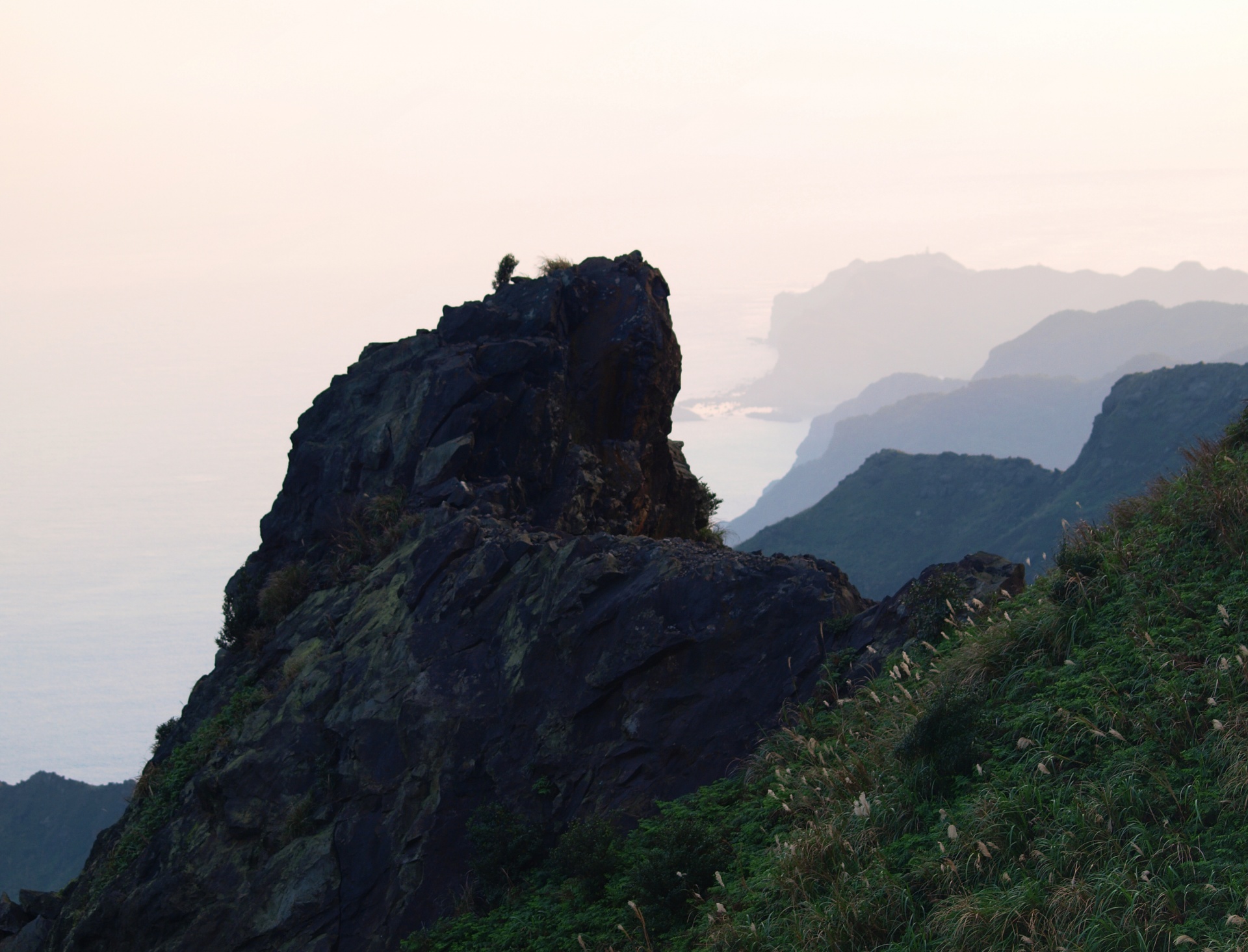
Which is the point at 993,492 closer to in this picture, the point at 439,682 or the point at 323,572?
the point at 323,572

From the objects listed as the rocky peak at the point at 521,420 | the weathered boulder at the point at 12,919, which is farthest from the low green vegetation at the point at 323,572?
the weathered boulder at the point at 12,919

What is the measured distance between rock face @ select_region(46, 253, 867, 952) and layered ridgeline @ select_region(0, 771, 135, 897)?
166 feet

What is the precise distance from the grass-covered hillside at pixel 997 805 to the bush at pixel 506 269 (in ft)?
42.9

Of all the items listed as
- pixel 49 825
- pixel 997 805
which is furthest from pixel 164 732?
pixel 49 825

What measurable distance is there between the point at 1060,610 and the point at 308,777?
10368 mm

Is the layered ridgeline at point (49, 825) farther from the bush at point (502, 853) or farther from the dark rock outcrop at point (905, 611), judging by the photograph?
the dark rock outcrop at point (905, 611)

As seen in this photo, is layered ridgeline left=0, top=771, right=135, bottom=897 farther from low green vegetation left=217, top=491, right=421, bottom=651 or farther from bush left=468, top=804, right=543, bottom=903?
bush left=468, top=804, right=543, bottom=903

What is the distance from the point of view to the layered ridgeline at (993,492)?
102 metres

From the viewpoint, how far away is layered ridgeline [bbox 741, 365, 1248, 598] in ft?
333

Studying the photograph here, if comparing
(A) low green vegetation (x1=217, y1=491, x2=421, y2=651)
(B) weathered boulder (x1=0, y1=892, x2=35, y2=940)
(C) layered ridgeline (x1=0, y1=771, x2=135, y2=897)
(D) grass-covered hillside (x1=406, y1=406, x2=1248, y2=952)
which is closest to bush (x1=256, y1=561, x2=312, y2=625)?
(A) low green vegetation (x1=217, y1=491, x2=421, y2=651)

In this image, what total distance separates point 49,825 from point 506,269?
210ft

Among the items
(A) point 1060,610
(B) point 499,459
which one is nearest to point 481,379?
(B) point 499,459

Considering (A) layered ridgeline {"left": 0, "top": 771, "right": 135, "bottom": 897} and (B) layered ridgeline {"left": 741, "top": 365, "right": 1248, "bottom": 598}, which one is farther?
(B) layered ridgeline {"left": 741, "top": 365, "right": 1248, "bottom": 598}

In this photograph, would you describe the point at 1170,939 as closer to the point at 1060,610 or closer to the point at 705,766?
the point at 1060,610
